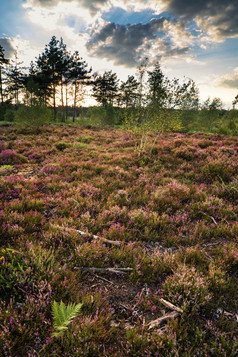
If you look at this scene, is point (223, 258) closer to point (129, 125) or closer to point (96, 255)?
point (96, 255)

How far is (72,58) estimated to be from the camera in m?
41.0

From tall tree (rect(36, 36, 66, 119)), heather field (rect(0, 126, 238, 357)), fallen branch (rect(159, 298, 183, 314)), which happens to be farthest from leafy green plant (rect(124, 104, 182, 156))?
tall tree (rect(36, 36, 66, 119))

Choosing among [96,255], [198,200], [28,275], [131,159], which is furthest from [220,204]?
[131,159]

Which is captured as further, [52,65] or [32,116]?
[52,65]

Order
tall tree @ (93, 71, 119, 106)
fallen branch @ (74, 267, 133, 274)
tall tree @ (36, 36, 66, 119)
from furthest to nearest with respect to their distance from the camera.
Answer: tall tree @ (93, 71, 119, 106) → tall tree @ (36, 36, 66, 119) → fallen branch @ (74, 267, 133, 274)

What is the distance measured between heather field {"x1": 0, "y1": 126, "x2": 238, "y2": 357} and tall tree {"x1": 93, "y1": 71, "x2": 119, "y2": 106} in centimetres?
5776

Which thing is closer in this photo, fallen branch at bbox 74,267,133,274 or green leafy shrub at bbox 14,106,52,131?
fallen branch at bbox 74,267,133,274

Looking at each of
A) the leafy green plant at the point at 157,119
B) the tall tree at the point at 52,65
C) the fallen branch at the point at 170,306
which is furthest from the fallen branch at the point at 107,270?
the tall tree at the point at 52,65

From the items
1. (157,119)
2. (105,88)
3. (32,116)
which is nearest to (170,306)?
(157,119)

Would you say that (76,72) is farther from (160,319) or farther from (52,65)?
(160,319)

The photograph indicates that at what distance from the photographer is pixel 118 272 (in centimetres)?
323

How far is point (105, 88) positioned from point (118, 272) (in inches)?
2581

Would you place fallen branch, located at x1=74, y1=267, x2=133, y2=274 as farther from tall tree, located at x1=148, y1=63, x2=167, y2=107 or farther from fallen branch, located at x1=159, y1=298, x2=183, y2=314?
tall tree, located at x1=148, y1=63, x2=167, y2=107

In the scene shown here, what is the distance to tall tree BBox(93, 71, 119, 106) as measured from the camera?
2242 inches
